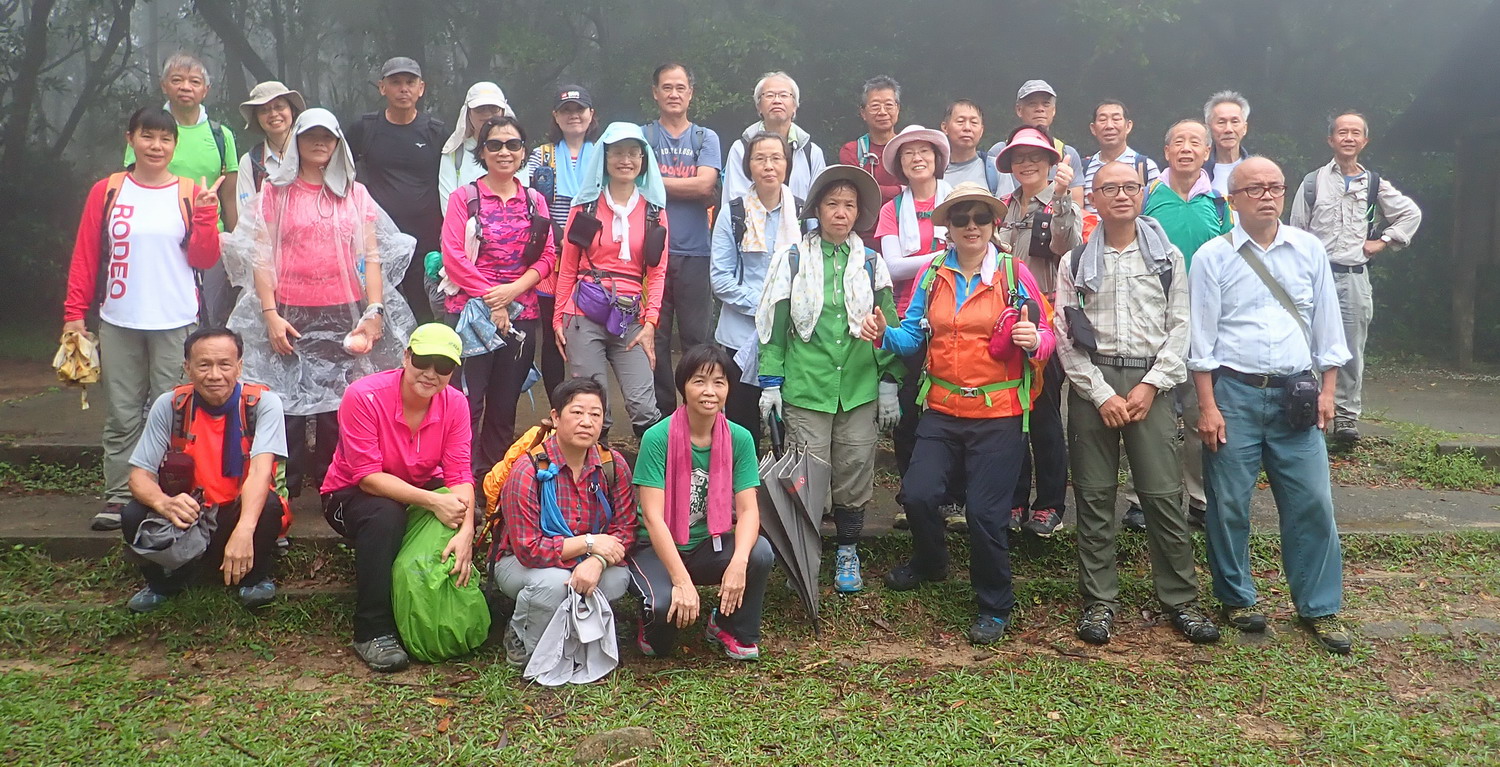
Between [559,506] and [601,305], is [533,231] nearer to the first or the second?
[601,305]

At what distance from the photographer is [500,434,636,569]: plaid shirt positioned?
365 cm

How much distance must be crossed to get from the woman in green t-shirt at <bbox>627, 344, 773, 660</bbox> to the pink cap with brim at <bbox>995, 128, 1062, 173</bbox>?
62.9 inches

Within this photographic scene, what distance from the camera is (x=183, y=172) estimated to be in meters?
4.73

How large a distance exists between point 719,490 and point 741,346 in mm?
1022

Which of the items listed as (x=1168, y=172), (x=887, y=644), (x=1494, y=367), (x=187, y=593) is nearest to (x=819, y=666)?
(x=887, y=644)

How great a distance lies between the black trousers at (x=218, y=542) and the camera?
12.3 feet

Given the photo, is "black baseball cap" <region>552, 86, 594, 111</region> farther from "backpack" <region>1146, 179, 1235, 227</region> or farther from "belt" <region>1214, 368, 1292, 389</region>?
"belt" <region>1214, 368, 1292, 389</region>

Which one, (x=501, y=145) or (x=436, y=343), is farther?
(x=501, y=145)

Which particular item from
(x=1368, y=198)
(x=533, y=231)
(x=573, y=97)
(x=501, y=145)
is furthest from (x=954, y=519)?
(x=1368, y=198)

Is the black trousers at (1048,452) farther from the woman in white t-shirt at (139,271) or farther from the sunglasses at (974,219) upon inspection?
the woman in white t-shirt at (139,271)

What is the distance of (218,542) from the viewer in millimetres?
3881

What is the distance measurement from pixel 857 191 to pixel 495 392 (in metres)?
1.83

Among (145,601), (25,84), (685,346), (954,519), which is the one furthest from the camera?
(25,84)

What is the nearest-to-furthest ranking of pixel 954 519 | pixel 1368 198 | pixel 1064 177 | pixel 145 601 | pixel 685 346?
pixel 145 601 → pixel 1064 177 → pixel 954 519 → pixel 685 346 → pixel 1368 198
